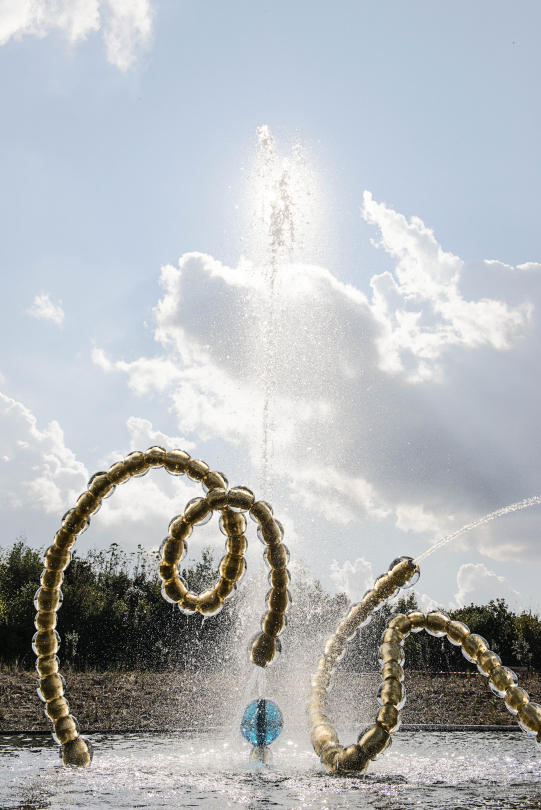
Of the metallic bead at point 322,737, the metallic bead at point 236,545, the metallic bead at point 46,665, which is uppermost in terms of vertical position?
the metallic bead at point 236,545

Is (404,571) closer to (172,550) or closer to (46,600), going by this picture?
(172,550)

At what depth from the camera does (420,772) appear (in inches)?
313

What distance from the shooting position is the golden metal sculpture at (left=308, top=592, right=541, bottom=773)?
7137 mm

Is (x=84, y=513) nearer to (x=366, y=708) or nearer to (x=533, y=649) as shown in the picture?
(x=366, y=708)

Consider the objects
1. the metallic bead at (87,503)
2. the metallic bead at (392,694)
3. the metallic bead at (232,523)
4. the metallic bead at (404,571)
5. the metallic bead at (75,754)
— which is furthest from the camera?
the metallic bead at (87,503)

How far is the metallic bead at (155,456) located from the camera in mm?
8094

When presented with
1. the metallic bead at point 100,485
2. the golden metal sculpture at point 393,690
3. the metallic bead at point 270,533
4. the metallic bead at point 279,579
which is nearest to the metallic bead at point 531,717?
the golden metal sculpture at point 393,690

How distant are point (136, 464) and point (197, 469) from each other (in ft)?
2.61

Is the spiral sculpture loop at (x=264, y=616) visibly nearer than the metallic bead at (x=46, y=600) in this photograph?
Yes

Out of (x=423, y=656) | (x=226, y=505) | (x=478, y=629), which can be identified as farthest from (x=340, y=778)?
(x=478, y=629)

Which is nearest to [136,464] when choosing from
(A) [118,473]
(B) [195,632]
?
(A) [118,473]

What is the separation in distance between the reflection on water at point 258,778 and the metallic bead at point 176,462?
11.6 ft

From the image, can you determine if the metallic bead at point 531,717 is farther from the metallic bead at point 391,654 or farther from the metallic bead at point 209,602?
the metallic bead at point 209,602

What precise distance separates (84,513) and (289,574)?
9.01ft
